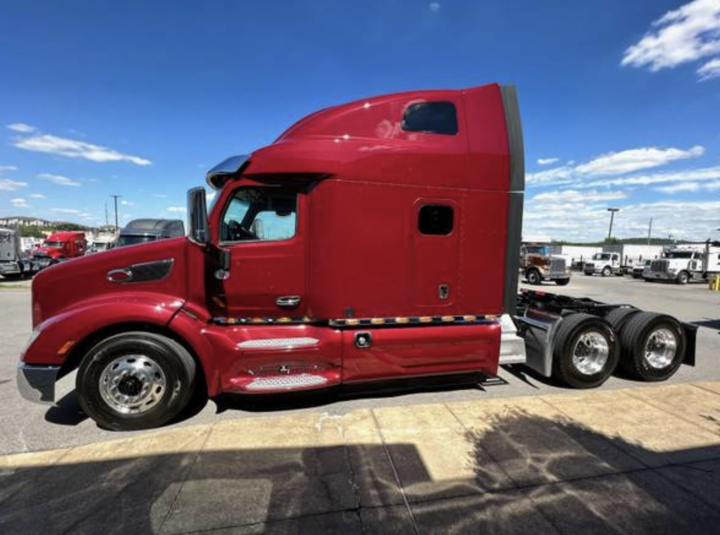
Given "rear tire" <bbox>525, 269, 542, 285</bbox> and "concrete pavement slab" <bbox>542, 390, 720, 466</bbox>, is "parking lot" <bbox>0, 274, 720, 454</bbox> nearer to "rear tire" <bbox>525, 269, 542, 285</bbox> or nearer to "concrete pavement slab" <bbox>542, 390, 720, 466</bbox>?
"concrete pavement slab" <bbox>542, 390, 720, 466</bbox>

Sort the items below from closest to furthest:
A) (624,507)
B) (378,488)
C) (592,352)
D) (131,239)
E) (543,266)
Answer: (624,507)
(378,488)
(592,352)
(131,239)
(543,266)

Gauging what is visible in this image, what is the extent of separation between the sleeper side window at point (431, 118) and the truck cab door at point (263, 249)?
1.38 m

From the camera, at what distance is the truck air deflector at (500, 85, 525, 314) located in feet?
14.1

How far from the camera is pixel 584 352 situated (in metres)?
5.13

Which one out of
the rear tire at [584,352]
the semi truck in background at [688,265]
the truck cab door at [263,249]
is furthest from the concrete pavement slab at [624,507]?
the semi truck in background at [688,265]

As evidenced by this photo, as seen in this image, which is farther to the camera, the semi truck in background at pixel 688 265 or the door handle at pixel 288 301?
the semi truck in background at pixel 688 265

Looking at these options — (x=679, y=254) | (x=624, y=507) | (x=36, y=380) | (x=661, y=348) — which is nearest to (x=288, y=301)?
(x=36, y=380)

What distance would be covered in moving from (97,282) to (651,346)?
6857 millimetres

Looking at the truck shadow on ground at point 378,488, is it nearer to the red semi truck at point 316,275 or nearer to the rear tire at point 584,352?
the red semi truck at point 316,275

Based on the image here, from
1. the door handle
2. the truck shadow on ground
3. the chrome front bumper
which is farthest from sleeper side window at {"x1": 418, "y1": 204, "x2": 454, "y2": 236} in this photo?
the chrome front bumper

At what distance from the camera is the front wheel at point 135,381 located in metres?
3.64

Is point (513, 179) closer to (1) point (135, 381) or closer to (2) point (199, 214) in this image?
(2) point (199, 214)

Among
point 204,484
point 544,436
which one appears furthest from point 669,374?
point 204,484

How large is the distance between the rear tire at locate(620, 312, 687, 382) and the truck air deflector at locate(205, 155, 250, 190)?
5.34m
